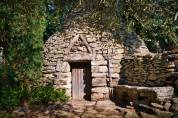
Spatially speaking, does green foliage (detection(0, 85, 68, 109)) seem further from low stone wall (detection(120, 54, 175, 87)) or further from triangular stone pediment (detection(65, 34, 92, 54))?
low stone wall (detection(120, 54, 175, 87))

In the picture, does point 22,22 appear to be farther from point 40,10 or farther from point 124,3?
point 124,3

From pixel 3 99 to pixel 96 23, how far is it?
23.5ft

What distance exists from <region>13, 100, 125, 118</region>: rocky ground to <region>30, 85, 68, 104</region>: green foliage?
657mm

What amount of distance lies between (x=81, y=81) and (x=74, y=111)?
3.28m

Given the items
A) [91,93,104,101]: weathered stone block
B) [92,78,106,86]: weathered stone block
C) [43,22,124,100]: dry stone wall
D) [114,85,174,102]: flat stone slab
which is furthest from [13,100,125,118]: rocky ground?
[43,22,124,100]: dry stone wall

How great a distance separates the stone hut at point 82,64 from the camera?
14234 millimetres

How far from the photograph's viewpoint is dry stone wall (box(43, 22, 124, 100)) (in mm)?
14219

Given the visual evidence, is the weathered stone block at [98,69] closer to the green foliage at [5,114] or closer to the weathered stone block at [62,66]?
the weathered stone block at [62,66]

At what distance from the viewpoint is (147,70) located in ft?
41.9

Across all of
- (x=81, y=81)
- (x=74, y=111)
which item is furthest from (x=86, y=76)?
(x=74, y=111)

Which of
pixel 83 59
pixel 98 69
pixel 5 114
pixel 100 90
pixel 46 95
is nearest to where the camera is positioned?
pixel 5 114

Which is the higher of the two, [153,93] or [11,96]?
[153,93]

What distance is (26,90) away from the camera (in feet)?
46.6

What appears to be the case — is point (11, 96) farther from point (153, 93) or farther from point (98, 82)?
point (153, 93)
